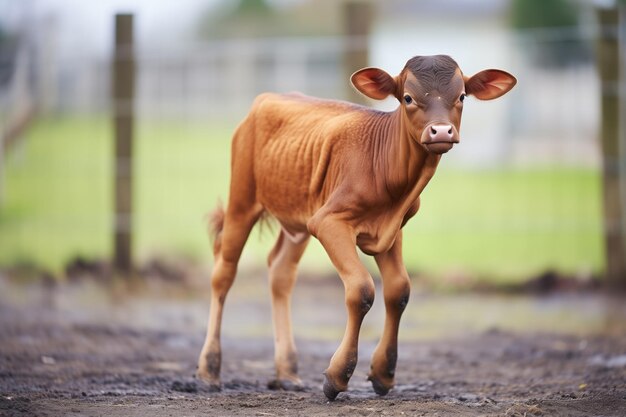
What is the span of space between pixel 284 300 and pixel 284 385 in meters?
0.68

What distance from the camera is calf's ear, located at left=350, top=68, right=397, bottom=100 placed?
7.15 meters

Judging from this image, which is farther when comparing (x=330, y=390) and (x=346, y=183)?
(x=346, y=183)

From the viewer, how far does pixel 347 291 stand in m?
6.96

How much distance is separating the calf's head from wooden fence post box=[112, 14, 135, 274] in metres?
6.68

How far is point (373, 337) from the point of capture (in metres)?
10.5

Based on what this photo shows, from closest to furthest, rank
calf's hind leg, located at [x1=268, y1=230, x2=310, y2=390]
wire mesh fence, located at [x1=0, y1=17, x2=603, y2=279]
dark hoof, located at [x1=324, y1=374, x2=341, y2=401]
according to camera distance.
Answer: dark hoof, located at [x1=324, y1=374, x2=341, y2=401]
calf's hind leg, located at [x1=268, y1=230, x2=310, y2=390]
wire mesh fence, located at [x1=0, y1=17, x2=603, y2=279]

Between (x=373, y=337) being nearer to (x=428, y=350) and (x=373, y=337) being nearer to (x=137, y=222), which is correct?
(x=428, y=350)

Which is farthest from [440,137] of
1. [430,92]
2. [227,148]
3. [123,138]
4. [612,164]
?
[227,148]

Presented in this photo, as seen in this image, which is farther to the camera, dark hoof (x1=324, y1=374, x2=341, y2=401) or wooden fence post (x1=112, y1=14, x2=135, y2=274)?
wooden fence post (x1=112, y1=14, x2=135, y2=274)

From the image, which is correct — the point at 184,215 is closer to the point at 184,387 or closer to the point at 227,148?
the point at 227,148

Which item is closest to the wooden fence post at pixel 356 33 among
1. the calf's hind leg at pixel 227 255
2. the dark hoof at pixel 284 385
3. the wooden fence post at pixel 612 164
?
the wooden fence post at pixel 612 164

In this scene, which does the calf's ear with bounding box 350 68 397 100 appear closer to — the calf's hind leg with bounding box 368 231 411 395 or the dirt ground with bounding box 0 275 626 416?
the calf's hind leg with bounding box 368 231 411 395

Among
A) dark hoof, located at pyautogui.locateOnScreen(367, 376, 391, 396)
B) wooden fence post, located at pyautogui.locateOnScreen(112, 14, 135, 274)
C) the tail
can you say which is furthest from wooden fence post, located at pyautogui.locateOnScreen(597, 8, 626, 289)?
dark hoof, located at pyautogui.locateOnScreen(367, 376, 391, 396)

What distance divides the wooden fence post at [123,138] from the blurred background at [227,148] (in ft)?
0.12
